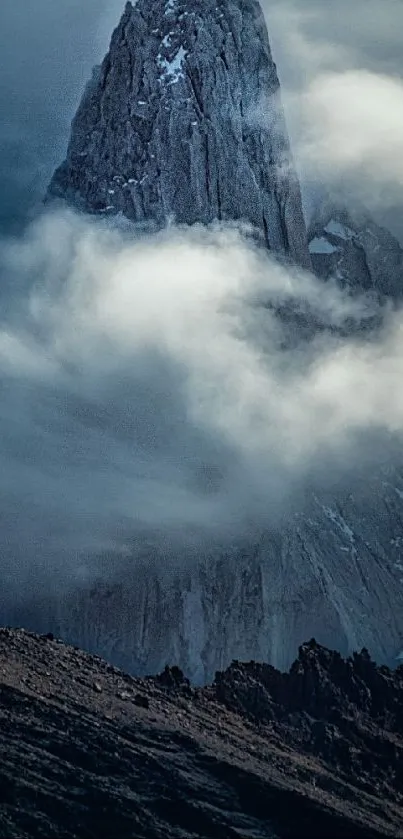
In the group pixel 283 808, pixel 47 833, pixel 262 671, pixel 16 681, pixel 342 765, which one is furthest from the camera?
pixel 262 671

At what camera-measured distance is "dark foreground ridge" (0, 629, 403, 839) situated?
489 feet

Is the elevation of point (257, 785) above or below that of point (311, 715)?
below

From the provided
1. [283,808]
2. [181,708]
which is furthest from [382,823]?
[181,708]

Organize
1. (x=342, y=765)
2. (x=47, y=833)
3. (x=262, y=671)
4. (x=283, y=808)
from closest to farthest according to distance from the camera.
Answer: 1. (x=47, y=833)
2. (x=283, y=808)
3. (x=342, y=765)
4. (x=262, y=671)

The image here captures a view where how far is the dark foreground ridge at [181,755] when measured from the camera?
149000 mm

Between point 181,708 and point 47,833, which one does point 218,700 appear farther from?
point 47,833

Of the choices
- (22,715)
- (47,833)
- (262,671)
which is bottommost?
(47,833)

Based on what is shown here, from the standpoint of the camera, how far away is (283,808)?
506 feet

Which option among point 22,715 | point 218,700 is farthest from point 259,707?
point 22,715

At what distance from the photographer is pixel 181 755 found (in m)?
158

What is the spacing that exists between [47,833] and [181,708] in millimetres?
31893

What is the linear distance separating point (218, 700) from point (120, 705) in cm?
1672

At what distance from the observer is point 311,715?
612 ft

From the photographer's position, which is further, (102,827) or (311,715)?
(311,715)
